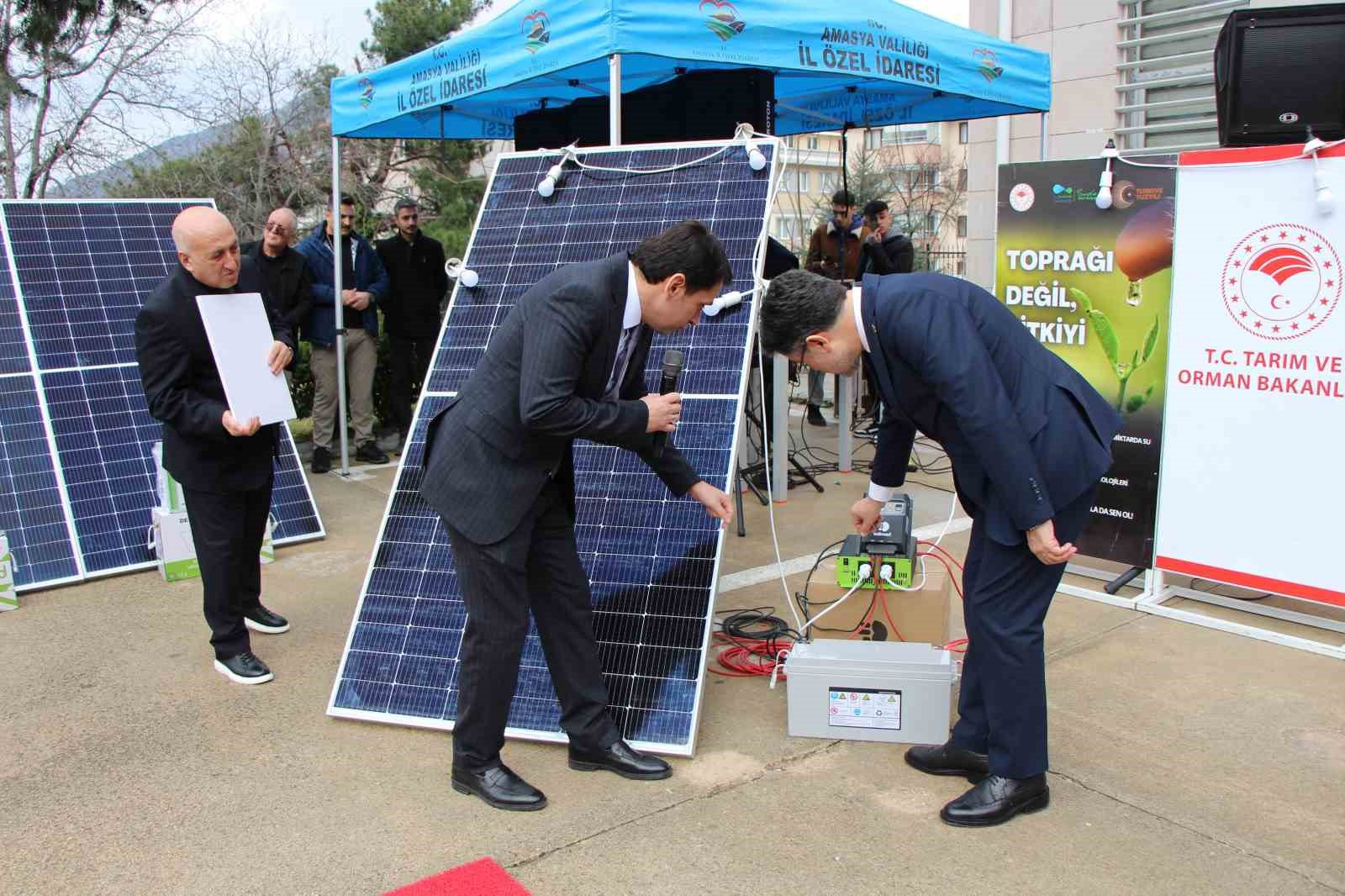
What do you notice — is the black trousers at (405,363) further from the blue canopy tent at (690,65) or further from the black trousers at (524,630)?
the black trousers at (524,630)

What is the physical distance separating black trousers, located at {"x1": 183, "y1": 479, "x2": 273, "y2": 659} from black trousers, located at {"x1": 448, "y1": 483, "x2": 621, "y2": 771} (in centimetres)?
150

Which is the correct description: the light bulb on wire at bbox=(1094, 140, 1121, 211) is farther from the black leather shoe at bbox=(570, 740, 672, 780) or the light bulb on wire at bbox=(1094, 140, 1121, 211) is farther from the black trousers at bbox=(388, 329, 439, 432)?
the black trousers at bbox=(388, 329, 439, 432)

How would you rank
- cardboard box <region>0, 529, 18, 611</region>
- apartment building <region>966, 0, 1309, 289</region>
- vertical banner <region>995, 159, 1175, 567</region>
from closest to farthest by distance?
vertical banner <region>995, 159, 1175, 567</region> → cardboard box <region>0, 529, 18, 611</region> → apartment building <region>966, 0, 1309, 289</region>

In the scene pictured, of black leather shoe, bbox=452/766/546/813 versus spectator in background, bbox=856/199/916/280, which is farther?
spectator in background, bbox=856/199/916/280

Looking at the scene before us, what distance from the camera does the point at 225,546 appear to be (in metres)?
4.33

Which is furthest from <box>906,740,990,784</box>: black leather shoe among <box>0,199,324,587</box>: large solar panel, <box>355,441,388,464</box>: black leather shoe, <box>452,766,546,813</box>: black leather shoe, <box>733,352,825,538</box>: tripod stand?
<box>355,441,388,464</box>: black leather shoe

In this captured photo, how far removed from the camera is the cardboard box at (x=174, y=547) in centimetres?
578

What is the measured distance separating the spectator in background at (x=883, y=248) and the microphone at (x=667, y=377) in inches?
246

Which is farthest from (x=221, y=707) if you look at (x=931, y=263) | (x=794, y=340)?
(x=931, y=263)

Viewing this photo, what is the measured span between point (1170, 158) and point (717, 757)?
3.61m

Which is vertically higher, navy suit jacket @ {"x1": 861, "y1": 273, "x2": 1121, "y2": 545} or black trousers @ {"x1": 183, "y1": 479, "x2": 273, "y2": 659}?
navy suit jacket @ {"x1": 861, "y1": 273, "x2": 1121, "y2": 545}

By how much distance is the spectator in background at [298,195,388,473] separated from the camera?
809cm

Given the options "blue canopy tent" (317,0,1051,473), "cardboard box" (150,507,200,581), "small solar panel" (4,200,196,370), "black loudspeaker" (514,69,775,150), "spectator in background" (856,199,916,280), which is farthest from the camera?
"spectator in background" (856,199,916,280)

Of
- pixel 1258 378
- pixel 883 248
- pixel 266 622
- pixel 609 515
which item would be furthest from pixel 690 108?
pixel 266 622
